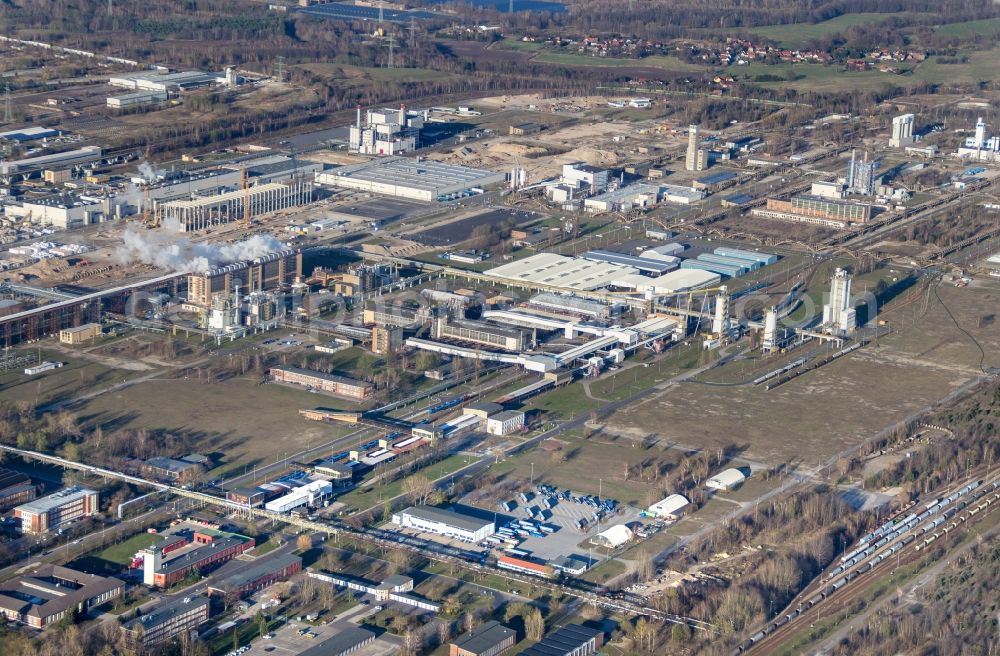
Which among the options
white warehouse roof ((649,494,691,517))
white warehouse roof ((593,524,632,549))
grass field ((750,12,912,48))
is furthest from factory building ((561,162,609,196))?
grass field ((750,12,912,48))

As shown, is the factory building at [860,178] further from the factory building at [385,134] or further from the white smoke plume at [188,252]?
the white smoke plume at [188,252]

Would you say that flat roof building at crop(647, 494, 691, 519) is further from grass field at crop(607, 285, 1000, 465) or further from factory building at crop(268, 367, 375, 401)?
factory building at crop(268, 367, 375, 401)

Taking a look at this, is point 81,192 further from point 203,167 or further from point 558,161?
point 558,161

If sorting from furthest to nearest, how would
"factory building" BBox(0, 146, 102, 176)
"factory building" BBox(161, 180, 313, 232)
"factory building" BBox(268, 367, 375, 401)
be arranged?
"factory building" BBox(0, 146, 102, 176), "factory building" BBox(161, 180, 313, 232), "factory building" BBox(268, 367, 375, 401)

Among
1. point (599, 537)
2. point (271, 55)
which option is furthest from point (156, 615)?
point (271, 55)

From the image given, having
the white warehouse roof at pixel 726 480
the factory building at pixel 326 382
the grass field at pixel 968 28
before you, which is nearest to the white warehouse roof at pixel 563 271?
the factory building at pixel 326 382
